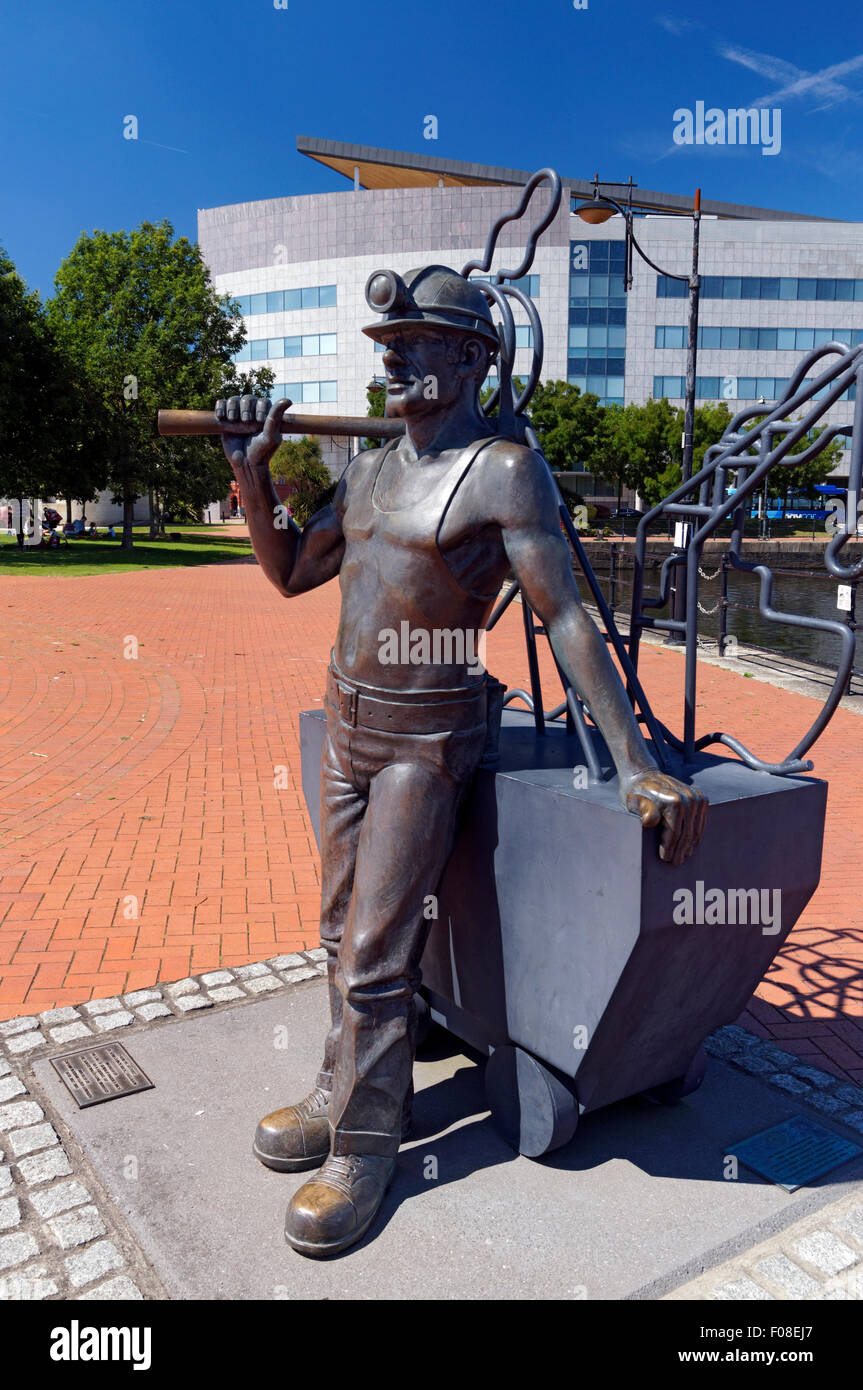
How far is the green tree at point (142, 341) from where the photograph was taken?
28.4 m

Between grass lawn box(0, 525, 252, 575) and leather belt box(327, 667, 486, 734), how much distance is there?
2117cm

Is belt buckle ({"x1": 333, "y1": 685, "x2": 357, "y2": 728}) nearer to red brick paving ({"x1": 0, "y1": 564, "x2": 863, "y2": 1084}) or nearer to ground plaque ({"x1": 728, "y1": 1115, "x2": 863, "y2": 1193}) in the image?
ground plaque ({"x1": 728, "y1": 1115, "x2": 863, "y2": 1193})

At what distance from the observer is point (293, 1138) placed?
10.0 feet

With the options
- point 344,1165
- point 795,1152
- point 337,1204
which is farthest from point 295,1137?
point 795,1152

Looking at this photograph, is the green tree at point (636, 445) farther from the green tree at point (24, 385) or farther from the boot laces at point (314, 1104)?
the boot laces at point (314, 1104)

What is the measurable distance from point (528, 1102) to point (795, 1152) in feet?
2.88

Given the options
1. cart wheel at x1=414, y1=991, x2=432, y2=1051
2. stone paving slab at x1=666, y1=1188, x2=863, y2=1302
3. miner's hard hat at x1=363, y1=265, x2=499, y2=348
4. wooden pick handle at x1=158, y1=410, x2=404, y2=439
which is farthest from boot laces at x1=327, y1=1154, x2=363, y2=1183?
miner's hard hat at x1=363, y1=265, x2=499, y2=348

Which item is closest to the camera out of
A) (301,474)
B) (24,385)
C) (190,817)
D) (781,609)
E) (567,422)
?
(190,817)

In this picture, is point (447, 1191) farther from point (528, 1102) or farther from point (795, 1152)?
point (795, 1152)

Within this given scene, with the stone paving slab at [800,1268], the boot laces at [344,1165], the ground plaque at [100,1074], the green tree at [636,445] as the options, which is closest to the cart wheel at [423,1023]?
the boot laces at [344,1165]

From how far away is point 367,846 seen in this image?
2885 mm

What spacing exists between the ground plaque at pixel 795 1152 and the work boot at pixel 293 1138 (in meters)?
1.27

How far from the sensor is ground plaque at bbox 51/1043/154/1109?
342 centimetres
